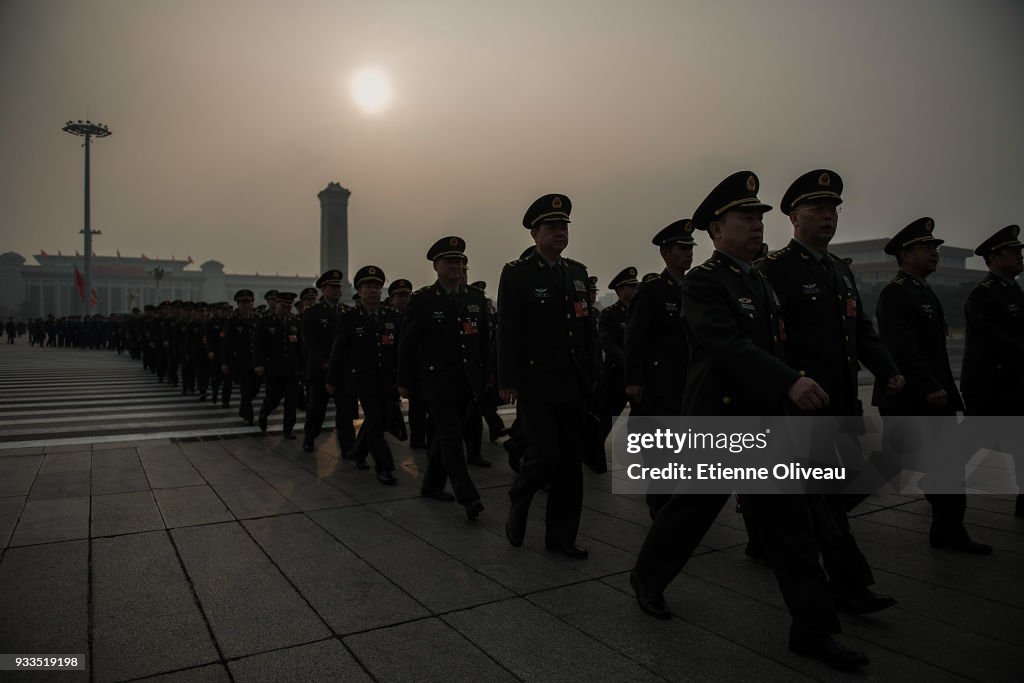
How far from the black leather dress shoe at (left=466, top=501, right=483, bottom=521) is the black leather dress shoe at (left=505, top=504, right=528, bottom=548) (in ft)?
1.89

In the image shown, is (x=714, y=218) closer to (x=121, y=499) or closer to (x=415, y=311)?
(x=415, y=311)

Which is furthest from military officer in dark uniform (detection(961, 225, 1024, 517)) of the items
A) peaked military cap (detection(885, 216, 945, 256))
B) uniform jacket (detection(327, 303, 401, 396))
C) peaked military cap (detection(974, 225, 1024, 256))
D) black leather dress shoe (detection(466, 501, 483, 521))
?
uniform jacket (detection(327, 303, 401, 396))

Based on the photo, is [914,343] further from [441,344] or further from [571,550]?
[441,344]

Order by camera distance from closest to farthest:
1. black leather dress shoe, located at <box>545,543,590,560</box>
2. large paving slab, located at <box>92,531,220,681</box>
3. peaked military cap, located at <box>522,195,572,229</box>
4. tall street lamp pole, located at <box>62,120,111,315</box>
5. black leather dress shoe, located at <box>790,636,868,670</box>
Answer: black leather dress shoe, located at <box>790,636,868,670</box> → large paving slab, located at <box>92,531,220,681</box> → black leather dress shoe, located at <box>545,543,590,560</box> → peaked military cap, located at <box>522,195,572,229</box> → tall street lamp pole, located at <box>62,120,111,315</box>

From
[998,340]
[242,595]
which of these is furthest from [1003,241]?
[242,595]

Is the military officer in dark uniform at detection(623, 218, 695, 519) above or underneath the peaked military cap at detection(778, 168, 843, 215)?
underneath

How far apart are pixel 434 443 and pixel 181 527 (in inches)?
77.9

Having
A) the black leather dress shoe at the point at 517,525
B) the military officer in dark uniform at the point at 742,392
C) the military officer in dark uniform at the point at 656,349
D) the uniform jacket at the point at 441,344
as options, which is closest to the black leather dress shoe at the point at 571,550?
the black leather dress shoe at the point at 517,525

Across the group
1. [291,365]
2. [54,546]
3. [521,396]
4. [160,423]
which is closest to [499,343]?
[521,396]

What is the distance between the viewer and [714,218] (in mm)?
3389

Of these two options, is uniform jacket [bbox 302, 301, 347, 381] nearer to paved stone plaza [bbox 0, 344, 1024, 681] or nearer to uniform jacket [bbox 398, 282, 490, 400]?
paved stone plaza [bbox 0, 344, 1024, 681]

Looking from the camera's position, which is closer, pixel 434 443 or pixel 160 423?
pixel 434 443

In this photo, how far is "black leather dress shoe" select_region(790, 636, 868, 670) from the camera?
8.93ft

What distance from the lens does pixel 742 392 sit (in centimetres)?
310
